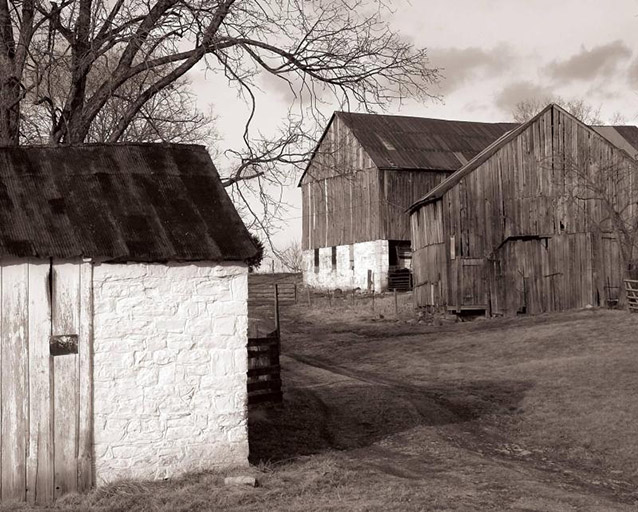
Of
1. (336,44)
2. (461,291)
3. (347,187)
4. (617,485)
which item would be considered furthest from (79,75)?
(347,187)

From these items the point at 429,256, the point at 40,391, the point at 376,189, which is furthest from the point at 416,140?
the point at 40,391

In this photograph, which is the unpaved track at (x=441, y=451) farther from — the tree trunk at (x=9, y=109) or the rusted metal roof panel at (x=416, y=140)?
the rusted metal roof panel at (x=416, y=140)

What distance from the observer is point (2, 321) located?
9344 mm

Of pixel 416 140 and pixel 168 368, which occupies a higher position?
pixel 416 140

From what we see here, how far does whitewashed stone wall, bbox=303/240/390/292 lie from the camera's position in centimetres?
4169

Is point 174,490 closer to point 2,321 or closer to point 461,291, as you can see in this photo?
point 2,321

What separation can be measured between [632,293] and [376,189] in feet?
52.2

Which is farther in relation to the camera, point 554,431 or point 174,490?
point 554,431

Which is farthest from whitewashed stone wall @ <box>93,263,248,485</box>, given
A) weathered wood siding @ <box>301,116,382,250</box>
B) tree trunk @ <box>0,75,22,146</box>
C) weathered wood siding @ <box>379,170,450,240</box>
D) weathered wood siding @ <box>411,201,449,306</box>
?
weathered wood siding @ <box>379,170,450,240</box>

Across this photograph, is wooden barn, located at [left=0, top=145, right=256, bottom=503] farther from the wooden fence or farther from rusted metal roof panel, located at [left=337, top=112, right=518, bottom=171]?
rusted metal roof panel, located at [left=337, top=112, right=518, bottom=171]

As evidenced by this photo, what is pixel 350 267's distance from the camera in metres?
43.9

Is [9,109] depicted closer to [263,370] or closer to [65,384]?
[263,370]

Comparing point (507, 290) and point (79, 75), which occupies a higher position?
point (79, 75)

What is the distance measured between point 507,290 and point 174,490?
2271cm
